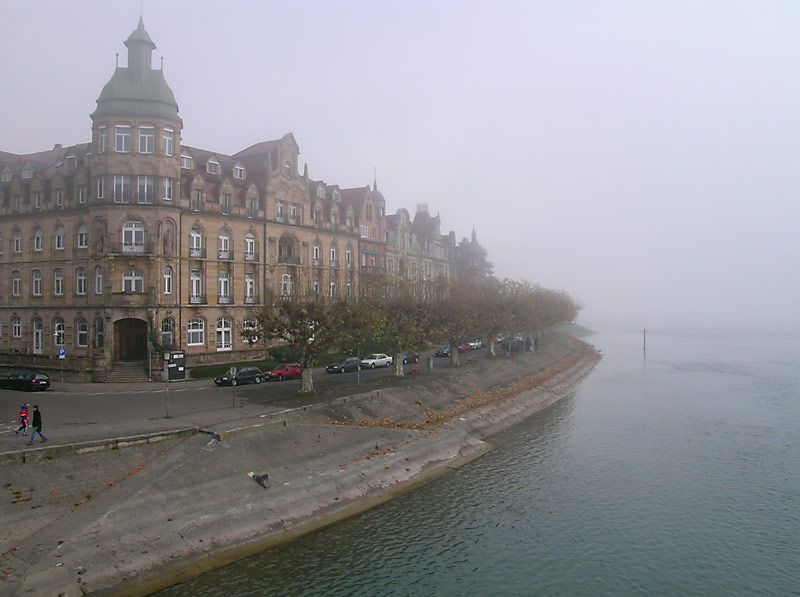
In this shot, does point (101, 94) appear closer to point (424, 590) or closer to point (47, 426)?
point (47, 426)

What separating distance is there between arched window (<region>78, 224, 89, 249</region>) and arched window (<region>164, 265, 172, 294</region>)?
8.16 m

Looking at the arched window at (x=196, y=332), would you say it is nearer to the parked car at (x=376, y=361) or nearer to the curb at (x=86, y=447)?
the parked car at (x=376, y=361)

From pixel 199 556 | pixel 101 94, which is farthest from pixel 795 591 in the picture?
pixel 101 94

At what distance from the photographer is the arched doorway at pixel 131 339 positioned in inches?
2228

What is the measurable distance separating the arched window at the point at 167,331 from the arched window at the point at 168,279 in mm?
2741

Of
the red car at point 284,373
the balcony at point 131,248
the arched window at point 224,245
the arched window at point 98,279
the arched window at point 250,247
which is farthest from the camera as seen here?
the arched window at point 250,247

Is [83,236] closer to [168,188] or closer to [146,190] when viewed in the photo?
[146,190]

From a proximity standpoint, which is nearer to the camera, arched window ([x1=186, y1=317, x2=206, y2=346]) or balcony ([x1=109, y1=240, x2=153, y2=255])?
balcony ([x1=109, y1=240, x2=153, y2=255])

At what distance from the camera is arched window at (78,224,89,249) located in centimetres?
5791

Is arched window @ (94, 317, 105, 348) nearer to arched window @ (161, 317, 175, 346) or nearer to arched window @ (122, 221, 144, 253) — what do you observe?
arched window @ (161, 317, 175, 346)

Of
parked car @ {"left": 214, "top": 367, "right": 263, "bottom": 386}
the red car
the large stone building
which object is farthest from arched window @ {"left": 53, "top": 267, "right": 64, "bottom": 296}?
the red car

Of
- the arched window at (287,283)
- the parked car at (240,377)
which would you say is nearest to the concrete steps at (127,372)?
the parked car at (240,377)

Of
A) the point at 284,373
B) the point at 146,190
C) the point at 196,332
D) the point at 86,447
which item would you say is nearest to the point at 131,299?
the point at 196,332

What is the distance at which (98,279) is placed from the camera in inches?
2250
